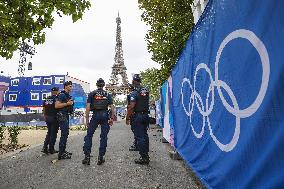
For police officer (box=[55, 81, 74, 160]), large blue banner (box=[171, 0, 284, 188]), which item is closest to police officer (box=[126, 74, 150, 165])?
police officer (box=[55, 81, 74, 160])

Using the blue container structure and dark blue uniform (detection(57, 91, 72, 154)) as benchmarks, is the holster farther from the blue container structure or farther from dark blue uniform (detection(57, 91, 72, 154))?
the blue container structure

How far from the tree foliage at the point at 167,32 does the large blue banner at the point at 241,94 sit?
1383cm

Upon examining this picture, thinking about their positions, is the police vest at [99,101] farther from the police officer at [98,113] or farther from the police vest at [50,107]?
the police vest at [50,107]

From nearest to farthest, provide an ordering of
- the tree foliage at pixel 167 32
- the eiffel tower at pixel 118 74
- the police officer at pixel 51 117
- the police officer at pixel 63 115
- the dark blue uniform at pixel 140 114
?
1. the dark blue uniform at pixel 140 114
2. the police officer at pixel 63 115
3. the police officer at pixel 51 117
4. the tree foliage at pixel 167 32
5. the eiffel tower at pixel 118 74

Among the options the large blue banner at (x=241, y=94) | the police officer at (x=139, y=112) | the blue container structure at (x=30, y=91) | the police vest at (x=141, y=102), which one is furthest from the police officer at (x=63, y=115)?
the blue container structure at (x=30, y=91)

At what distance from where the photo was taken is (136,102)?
6.92 m

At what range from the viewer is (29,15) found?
703cm

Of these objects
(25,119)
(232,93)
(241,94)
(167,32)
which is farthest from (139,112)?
(25,119)

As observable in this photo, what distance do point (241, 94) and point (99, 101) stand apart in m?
4.76

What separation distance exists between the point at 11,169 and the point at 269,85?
230 inches

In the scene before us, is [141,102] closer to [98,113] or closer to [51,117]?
[98,113]

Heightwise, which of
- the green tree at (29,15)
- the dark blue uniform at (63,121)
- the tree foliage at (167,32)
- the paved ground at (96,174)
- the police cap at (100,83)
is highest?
the tree foliage at (167,32)

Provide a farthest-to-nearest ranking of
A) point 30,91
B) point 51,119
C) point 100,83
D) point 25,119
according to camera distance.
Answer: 1. point 30,91
2. point 25,119
3. point 51,119
4. point 100,83

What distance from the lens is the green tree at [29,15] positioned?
6816 millimetres
